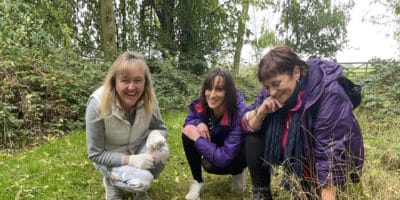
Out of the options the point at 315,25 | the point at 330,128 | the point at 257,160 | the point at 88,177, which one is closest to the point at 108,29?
the point at 88,177

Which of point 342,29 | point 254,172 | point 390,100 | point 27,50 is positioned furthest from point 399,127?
point 342,29

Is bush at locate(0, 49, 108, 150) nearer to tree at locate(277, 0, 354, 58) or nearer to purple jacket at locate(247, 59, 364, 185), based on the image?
purple jacket at locate(247, 59, 364, 185)

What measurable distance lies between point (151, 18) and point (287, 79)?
9.80 m

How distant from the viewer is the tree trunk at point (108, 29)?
9633mm

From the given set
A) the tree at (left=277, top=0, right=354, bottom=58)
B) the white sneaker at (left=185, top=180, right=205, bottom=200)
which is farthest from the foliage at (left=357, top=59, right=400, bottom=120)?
the tree at (left=277, top=0, right=354, bottom=58)

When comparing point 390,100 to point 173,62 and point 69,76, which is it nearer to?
point 173,62

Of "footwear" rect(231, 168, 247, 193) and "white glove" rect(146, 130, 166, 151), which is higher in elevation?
"white glove" rect(146, 130, 166, 151)

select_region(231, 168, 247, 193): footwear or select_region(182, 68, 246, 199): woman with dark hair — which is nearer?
select_region(182, 68, 246, 199): woman with dark hair

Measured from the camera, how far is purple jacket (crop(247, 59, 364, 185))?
2.43 m

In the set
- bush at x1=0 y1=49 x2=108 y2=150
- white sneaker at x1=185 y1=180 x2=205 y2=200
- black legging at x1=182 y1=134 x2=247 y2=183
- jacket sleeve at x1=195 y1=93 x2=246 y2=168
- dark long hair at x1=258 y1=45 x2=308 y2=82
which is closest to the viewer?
dark long hair at x1=258 y1=45 x2=308 y2=82

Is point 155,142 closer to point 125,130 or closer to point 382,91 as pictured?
point 125,130

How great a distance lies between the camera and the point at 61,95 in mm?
6648

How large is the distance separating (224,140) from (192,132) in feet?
1.02

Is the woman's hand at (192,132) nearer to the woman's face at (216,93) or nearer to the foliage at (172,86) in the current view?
the woman's face at (216,93)
